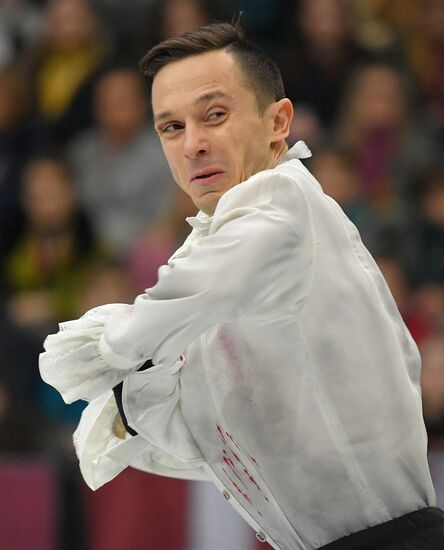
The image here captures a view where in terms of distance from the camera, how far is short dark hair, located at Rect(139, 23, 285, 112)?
9.70 ft

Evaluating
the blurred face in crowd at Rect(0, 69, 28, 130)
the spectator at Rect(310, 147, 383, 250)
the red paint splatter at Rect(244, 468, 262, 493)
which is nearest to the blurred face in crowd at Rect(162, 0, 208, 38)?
the blurred face in crowd at Rect(0, 69, 28, 130)

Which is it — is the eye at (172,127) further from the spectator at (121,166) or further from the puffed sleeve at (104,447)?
the spectator at (121,166)

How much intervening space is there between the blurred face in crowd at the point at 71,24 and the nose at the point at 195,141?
449 cm

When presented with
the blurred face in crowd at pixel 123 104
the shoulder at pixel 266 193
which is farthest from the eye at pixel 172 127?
the blurred face in crowd at pixel 123 104

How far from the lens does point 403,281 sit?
600cm

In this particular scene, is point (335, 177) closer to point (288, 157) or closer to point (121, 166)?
point (121, 166)

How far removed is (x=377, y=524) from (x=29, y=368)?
3.51 meters

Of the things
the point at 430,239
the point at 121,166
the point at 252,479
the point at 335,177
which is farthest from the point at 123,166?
the point at 252,479

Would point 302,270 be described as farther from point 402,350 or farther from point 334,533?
point 334,533

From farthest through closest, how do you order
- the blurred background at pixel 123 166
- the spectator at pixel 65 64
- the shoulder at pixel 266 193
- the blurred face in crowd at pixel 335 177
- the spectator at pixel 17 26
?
the spectator at pixel 17 26 < the spectator at pixel 65 64 < the blurred face in crowd at pixel 335 177 < the blurred background at pixel 123 166 < the shoulder at pixel 266 193

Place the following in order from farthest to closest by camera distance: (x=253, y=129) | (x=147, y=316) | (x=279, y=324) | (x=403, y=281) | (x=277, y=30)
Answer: (x=277, y=30) < (x=403, y=281) < (x=253, y=129) < (x=279, y=324) < (x=147, y=316)

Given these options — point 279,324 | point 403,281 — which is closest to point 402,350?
point 279,324

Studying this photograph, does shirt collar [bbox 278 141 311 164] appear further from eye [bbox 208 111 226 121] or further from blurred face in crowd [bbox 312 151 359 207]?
blurred face in crowd [bbox 312 151 359 207]

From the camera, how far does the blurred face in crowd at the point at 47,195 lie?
666cm
